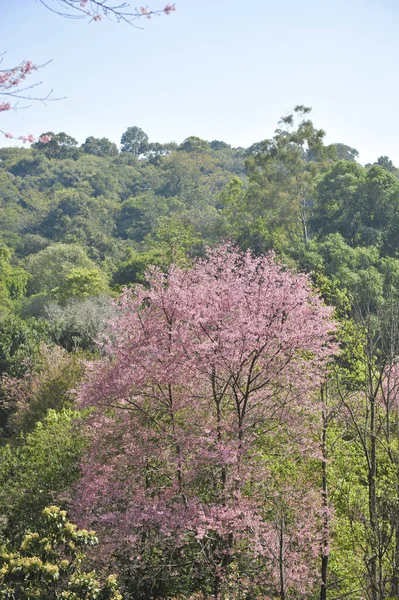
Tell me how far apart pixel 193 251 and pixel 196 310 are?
82.2 ft

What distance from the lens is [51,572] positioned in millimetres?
5363

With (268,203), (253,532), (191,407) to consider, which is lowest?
(253,532)

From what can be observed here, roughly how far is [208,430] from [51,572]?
2324 millimetres

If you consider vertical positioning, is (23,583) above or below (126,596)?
above

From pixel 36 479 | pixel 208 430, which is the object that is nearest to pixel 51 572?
pixel 208 430

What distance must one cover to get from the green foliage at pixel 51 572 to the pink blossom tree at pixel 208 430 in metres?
1.03

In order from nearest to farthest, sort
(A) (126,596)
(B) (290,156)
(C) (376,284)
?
(A) (126,596) → (C) (376,284) → (B) (290,156)

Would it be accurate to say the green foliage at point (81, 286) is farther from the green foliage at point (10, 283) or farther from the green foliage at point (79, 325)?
the green foliage at point (10, 283)

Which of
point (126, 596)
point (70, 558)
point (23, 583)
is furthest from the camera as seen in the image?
point (126, 596)

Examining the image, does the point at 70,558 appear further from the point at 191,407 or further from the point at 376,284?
the point at 376,284

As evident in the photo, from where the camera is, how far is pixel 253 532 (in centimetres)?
695

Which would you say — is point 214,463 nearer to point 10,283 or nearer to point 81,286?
point 81,286

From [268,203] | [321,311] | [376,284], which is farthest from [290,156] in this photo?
[321,311]

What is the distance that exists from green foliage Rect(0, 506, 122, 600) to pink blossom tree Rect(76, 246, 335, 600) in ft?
3.38
